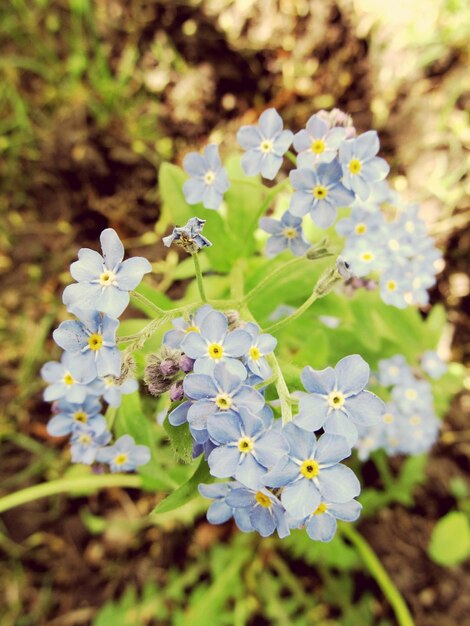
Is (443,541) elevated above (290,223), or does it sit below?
below

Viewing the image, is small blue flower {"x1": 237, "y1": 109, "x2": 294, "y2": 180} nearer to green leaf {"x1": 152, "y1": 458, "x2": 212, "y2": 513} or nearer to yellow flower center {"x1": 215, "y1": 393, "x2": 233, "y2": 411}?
yellow flower center {"x1": 215, "y1": 393, "x2": 233, "y2": 411}

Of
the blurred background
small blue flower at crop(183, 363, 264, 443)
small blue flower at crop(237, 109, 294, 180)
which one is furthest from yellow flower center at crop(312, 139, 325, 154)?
the blurred background

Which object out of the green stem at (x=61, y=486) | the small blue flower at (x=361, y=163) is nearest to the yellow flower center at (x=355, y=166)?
the small blue flower at (x=361, y=163)

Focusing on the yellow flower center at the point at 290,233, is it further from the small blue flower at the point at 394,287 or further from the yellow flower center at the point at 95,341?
the yellow flower center at the point at 95,341

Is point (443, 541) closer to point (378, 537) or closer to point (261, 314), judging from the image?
point (378, 537)

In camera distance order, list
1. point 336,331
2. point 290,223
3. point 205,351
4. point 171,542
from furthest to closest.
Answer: point 171,542
point 336,331
point 290,223
point 205,351

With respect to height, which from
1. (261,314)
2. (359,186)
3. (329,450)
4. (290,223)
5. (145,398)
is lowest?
(145,398)

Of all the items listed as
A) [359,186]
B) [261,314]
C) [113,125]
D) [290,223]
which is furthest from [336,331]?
[113,125]
